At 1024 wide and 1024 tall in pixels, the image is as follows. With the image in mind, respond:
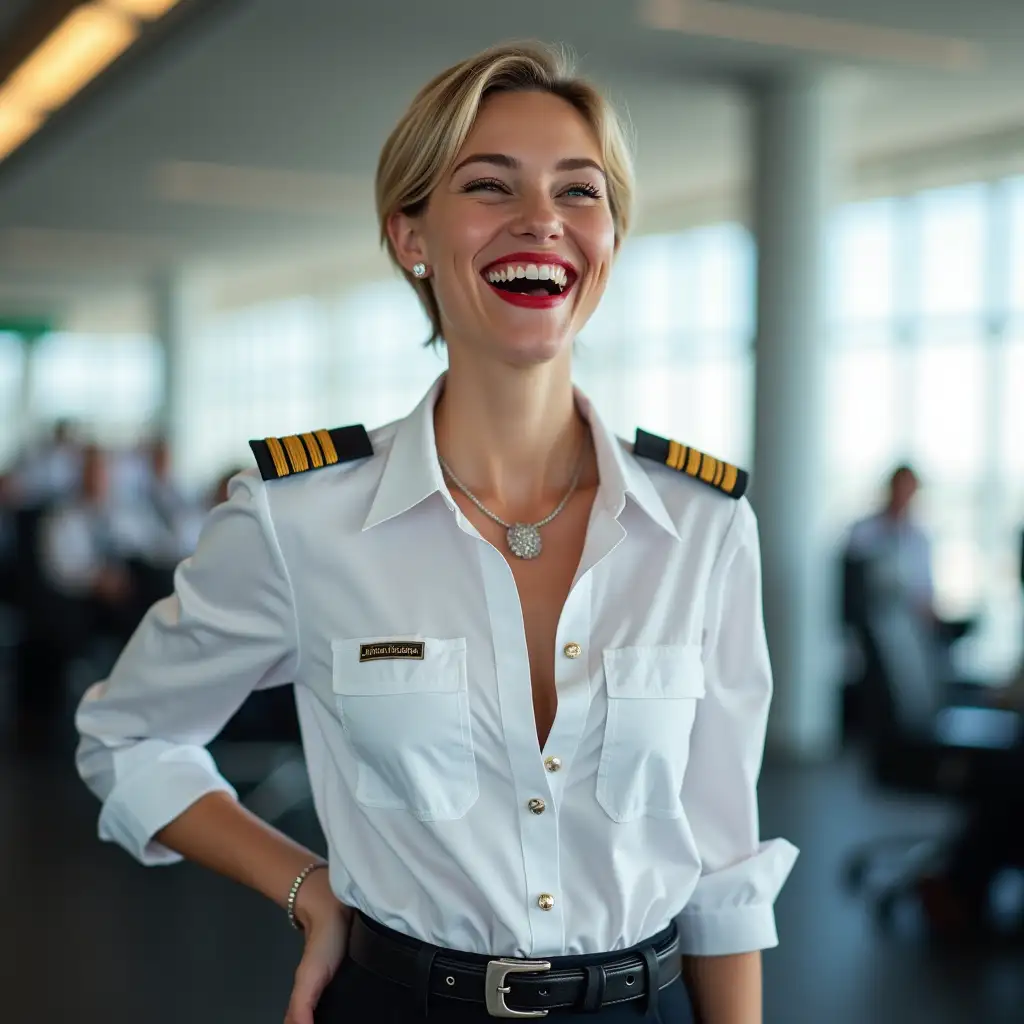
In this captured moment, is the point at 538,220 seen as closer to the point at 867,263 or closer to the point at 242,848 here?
the point at 242,848

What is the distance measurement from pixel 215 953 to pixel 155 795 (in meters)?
3.01

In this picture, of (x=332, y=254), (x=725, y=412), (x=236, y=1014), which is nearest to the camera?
(x=236, y=1014)

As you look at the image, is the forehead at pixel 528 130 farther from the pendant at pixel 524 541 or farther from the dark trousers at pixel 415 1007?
the dark trousers at pixel 415 1007

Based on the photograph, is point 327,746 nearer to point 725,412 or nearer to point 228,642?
point 228,642

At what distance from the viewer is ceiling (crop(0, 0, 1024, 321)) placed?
6348 mm

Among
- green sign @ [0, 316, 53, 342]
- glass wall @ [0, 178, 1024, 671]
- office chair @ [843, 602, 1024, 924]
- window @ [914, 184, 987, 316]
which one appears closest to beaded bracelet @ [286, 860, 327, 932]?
office chair @ [843, 602, 1024, 924]

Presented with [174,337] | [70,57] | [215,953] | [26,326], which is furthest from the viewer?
[26,326]

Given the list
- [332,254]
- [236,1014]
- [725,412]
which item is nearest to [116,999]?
[236,1014]

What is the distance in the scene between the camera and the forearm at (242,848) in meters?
1.46

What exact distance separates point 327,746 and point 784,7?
555cm

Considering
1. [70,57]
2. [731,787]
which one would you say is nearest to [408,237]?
[731,787]

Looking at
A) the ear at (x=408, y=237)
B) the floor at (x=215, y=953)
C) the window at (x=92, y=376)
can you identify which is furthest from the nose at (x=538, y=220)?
the window at (x=92, y=376)

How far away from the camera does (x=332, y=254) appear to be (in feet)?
50.9

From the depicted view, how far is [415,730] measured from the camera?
135 cm
